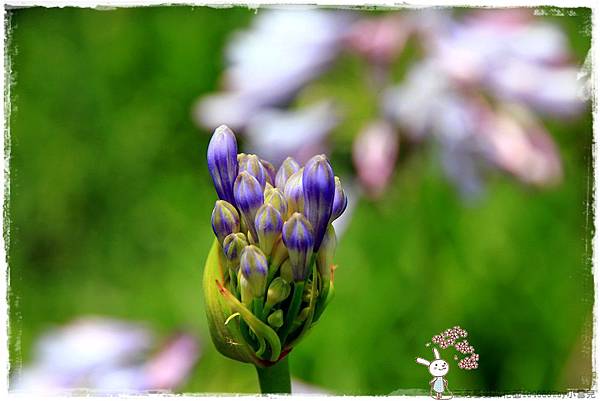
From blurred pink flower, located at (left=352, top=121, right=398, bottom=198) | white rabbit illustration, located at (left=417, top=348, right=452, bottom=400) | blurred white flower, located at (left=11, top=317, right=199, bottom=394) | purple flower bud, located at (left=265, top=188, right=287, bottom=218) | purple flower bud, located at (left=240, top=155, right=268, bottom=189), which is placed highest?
purple flower bud, located at (left=240, top=155, right=268, bottom=189)

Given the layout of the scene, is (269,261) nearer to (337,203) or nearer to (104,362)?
(337,203)

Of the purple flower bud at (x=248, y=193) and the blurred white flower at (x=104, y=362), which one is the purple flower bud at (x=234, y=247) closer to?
the purple flower bud at (x=248, y=193)

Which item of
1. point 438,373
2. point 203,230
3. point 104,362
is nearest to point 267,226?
point 438,373

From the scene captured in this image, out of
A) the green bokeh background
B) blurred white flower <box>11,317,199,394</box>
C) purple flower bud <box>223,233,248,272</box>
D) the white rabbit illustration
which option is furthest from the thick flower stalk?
the green bokeh background

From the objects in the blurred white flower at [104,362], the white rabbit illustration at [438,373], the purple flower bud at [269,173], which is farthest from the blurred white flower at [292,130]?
the purple flower bud at [269,173]

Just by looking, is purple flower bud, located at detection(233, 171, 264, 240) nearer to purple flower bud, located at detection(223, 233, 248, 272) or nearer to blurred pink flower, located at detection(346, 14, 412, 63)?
purple flower bud, located at detection(223, 233, 248, 272)

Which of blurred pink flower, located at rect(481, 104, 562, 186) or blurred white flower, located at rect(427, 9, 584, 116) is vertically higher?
blurred white flower, located at rect(427, 9, 584, 116)

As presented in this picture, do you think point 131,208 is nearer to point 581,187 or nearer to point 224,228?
point 581,187

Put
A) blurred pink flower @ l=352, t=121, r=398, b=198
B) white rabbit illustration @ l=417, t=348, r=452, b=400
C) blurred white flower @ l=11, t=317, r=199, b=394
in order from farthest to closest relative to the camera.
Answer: blurred pink flower @ l=352, t=121, r=398, b=198 < blurred white flower @ l=11, t=317, r=199, b=394 < white rabbit illustration @ l=417, t=348, r=452, b=400

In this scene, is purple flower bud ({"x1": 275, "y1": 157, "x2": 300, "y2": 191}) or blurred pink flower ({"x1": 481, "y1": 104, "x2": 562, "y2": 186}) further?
blurred pink flower ({"x1": 481, "y1": 104, "x2": 562, "y2": 186})
